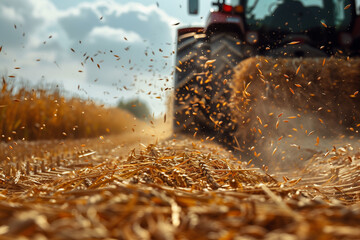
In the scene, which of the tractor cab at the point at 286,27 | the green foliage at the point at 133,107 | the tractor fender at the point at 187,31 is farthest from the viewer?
the green foliage at the point at 133,107

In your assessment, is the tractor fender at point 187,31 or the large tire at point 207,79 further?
the tractor fender at point 187,31

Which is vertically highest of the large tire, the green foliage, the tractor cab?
the tractor cab

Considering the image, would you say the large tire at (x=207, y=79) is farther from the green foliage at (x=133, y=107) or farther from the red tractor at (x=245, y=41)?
the green foliage at (x=133, y=107)

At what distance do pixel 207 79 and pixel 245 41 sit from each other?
937 millimetres

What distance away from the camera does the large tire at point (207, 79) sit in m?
4.55

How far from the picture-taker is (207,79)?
4.58 metres

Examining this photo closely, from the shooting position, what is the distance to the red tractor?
451 centimetres

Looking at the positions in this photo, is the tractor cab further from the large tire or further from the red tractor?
the large tire

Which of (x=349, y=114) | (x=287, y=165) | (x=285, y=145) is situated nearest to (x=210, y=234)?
(x=287, y=165)

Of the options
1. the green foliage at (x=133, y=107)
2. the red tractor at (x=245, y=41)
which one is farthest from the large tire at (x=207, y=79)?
the green foliage at (x=133, y=107)

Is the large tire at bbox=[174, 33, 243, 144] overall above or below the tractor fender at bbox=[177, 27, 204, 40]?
below

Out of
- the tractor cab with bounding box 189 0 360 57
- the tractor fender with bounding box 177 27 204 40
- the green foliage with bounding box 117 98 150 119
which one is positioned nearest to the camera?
the tractor cab with bounding box 189 0 360 57

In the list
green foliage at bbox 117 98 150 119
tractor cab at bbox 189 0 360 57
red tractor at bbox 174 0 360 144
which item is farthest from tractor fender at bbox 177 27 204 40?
green foliage at bbox 117 98 150 119

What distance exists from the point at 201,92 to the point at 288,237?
427 cm
